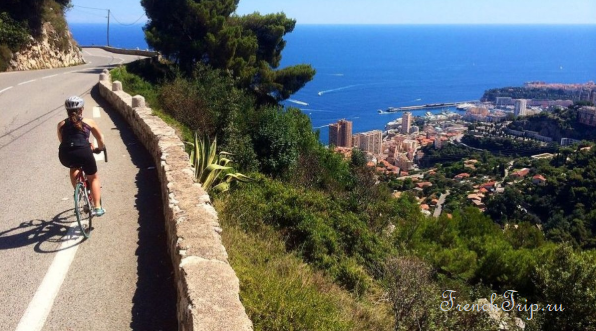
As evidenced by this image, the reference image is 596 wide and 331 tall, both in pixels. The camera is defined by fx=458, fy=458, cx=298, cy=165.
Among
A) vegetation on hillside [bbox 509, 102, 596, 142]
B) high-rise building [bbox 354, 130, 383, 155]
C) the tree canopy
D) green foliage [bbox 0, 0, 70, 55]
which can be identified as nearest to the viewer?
the tree canopy

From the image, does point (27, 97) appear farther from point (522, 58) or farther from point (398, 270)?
point (522, 58)

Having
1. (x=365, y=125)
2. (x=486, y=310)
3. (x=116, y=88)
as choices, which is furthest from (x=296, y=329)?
(x=365, y=125)

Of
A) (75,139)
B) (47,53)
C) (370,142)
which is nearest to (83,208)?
(75,139)

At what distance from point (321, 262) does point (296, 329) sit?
11.7ft

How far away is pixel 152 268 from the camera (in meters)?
4.54

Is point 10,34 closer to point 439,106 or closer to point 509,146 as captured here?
point 509,146

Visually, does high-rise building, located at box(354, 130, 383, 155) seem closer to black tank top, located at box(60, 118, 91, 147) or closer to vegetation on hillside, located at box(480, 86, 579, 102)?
black tank top, located at box(60, 118, 91, 147)

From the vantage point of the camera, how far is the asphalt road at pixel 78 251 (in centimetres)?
375

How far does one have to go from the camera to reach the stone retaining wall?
3131mm

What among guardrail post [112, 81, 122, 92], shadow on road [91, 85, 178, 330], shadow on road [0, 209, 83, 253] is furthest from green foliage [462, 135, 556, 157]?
shadow on road [0, 209, 83, 253]

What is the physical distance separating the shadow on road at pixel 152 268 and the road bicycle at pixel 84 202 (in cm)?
55

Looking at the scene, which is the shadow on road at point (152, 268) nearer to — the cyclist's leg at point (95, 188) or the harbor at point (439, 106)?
the cyclist's leg at point (95, 188)

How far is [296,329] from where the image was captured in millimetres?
3730

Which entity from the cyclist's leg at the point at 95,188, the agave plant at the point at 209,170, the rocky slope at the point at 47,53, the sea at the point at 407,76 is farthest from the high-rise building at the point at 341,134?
the cyclist's leg at the point at 95,188
